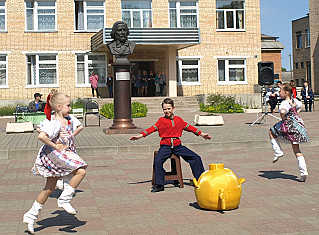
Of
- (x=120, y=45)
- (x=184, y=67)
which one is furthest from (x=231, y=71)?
(x=120, y=45)

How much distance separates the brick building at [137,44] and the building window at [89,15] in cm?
7

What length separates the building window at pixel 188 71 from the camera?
3869 centimetres

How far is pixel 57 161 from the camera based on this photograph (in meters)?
6.21

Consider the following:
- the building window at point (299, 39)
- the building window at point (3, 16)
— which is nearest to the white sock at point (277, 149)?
the building window at point (3, 16)

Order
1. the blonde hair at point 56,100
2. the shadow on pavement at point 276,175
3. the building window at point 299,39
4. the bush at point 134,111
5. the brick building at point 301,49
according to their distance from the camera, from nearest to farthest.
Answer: the blonde hair at point 56,100, the shadow on pavement at point 276,175, the bush at point 134,111, the brick building at point 301,49, the building window at point 299,39

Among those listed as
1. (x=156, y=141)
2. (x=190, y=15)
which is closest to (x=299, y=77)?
(x=190, y=15)

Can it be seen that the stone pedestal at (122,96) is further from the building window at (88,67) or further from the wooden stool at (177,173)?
the building window at (88,67)

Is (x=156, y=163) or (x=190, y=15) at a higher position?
(x=190, y=15)

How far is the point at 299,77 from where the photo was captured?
69.3 meters

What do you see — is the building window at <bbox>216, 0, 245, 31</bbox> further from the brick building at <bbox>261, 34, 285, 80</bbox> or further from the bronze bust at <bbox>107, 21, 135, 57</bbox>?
the brick building at <bbox>261, 34, 285, 80</bbox>

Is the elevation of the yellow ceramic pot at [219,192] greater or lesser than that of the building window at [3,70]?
lesser

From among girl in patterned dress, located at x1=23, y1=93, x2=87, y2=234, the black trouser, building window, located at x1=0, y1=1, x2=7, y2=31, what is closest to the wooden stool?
the black trouser

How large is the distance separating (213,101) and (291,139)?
22.4 metres

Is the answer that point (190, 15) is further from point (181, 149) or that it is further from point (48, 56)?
point (181, 149)
